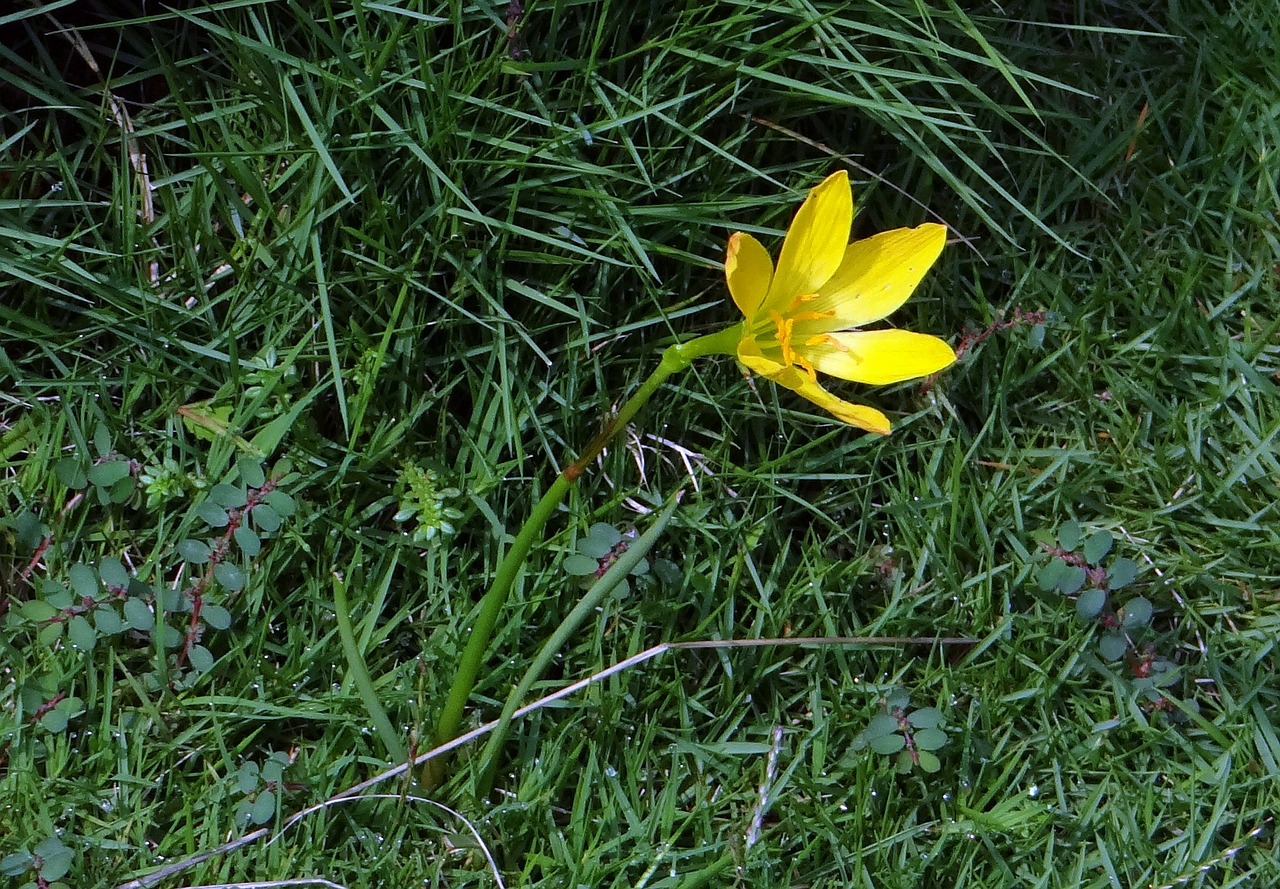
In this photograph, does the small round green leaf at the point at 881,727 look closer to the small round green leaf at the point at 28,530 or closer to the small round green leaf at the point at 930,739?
the small round green leaf at the point at 930,739

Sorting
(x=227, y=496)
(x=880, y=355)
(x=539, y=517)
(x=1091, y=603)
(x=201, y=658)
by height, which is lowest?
(x=201, y=658)

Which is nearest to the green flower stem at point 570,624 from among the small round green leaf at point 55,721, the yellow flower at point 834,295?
the yellow flower at point 834,295

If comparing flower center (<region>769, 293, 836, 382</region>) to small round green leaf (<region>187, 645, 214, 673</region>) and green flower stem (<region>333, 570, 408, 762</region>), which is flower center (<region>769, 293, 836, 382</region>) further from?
small round green leaf (<region>187, 645, 214, 673</region>)

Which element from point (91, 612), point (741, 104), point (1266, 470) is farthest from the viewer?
point (1266, 470)

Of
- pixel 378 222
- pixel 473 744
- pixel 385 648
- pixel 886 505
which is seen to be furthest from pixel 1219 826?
pixel 378 222

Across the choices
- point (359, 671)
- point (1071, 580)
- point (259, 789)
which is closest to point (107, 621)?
point (259, 789)

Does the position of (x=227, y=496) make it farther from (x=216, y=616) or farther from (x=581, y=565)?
(x=581, y=565)

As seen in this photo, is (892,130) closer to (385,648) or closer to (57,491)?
(385,648)
